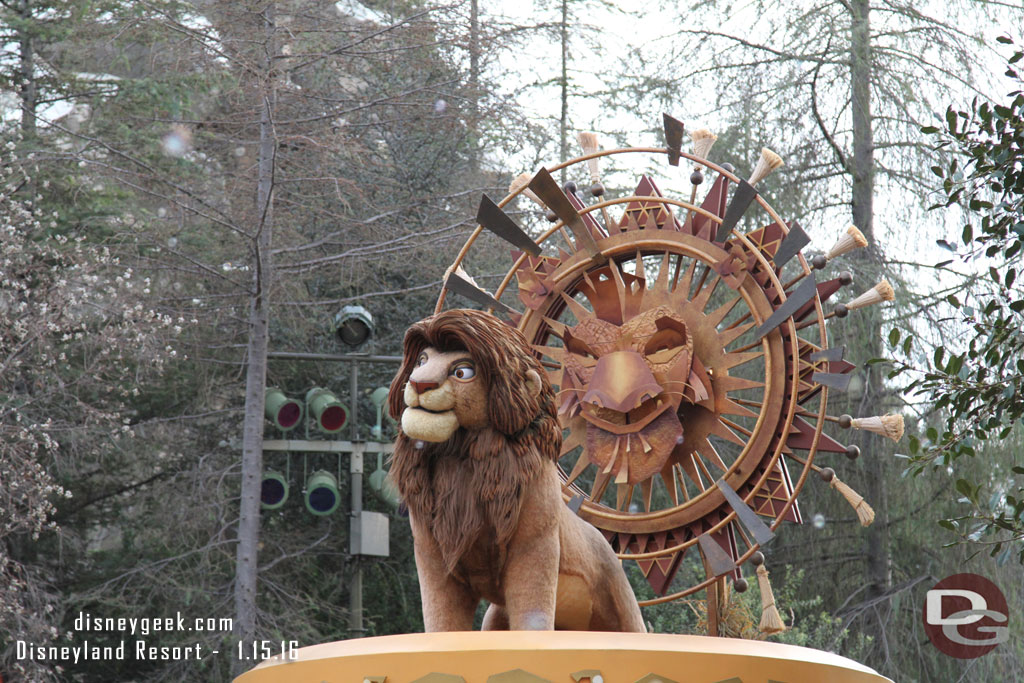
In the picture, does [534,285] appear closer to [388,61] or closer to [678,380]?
[678,380]

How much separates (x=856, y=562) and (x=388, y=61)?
6.71 metres

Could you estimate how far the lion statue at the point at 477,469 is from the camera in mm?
4117

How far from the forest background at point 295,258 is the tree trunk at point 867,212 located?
0.09 ft

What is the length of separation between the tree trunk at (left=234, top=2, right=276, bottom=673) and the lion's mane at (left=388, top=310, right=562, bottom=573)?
6300mm

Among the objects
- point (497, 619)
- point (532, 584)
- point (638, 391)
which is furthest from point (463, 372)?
point (638, 391)

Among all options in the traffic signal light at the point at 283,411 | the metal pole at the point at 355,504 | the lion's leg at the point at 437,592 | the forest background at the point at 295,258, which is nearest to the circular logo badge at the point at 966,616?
the forest background at the point at 295,258

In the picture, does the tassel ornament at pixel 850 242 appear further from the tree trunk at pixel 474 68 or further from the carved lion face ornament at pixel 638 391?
the tree trunk at pixel 474 68

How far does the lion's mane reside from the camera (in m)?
4.12

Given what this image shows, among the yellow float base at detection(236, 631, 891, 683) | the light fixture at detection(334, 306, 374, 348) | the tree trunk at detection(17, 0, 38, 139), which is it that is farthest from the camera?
the tree trunk at detection(17, 0, 38, 139)

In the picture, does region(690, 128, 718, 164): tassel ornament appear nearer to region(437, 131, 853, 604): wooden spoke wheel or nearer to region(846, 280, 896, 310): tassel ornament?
region(437, 131, 853, 604): wooden spoke wheel

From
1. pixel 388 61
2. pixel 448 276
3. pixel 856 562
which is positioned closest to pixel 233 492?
pixel 388 61

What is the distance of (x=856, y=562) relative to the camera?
39.3 ft

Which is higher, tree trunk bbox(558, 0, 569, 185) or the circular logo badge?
tree trunk bbox(558, 0, 569, 185)

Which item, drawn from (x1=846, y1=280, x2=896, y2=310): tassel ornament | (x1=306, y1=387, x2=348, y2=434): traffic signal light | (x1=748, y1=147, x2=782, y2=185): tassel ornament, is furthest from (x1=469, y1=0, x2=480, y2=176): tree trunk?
(x1=846, y1=280, x2=896, y2=310): tassel ornament
